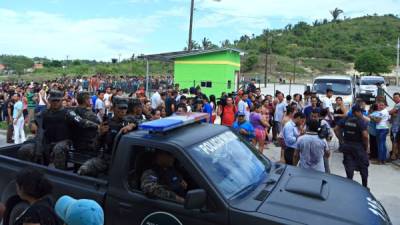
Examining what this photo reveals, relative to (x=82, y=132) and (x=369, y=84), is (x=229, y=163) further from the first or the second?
(x=369, y=84)

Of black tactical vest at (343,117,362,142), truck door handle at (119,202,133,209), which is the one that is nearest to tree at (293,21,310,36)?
black tactical vest at (343,117,362,142)

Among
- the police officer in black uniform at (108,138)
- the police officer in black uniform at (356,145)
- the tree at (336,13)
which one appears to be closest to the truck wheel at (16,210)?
the police officer in black uniform at (108,138)

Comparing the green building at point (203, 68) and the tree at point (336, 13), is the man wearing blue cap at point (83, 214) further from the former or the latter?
the tree at point (336, 13)

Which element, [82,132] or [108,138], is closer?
[108,138]

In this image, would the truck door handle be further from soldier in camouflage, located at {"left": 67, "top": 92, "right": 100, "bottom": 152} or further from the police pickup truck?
soldier in camouflage, located at {"left": 67, "top": 92, "right": 100, "bottom": 152}

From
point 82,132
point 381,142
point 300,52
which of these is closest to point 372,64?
point 300,52

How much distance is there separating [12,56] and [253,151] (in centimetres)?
9227

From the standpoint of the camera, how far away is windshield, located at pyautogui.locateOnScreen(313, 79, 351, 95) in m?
18.1

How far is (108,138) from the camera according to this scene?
4.81 meters

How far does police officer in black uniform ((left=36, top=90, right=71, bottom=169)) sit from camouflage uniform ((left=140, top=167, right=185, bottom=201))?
5.93ft

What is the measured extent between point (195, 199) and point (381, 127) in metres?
8.18

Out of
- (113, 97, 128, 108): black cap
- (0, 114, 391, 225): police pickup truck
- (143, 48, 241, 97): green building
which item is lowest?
(0, 114, 391, 225): police pickup truck

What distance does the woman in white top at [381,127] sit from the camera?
10.1 m

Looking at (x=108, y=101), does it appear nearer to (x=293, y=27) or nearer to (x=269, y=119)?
(x=269, y=119)
